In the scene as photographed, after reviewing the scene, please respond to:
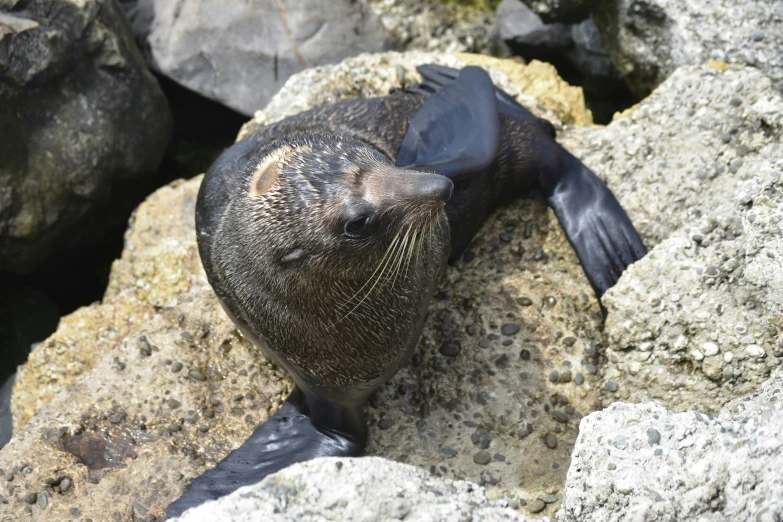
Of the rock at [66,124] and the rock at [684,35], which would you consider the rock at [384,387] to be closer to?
the rock at [66,124]

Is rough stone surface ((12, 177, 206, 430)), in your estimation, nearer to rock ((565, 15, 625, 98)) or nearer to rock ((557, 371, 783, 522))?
rock ((557, 371, 783, 522))

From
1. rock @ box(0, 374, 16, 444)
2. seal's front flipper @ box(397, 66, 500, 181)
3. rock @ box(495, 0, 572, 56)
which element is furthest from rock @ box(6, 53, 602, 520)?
rock @ box(495, 0, 572, 56)

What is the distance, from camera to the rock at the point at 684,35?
5664mm

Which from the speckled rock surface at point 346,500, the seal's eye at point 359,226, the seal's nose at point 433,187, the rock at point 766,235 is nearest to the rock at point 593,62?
the rock at point 766,235

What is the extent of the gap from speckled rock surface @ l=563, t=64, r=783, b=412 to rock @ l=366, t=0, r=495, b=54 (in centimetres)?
320

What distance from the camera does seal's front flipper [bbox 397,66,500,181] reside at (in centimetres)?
463

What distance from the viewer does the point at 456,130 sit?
4.93 meters

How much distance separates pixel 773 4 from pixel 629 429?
12.1 feet

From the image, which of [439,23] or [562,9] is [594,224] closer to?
[562,9]

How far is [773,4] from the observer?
556cm

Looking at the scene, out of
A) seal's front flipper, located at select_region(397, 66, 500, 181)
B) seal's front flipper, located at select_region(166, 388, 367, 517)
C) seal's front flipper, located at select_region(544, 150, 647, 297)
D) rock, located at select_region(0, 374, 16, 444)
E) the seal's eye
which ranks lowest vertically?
rock, located at select_region(0, 374, 16, 444)

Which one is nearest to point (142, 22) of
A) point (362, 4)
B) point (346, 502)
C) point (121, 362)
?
point (362, 4)

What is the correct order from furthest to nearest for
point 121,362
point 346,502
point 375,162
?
point 121,362 → point 375,162 → point 346,502

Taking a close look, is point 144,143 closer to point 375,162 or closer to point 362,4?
point 362,4
